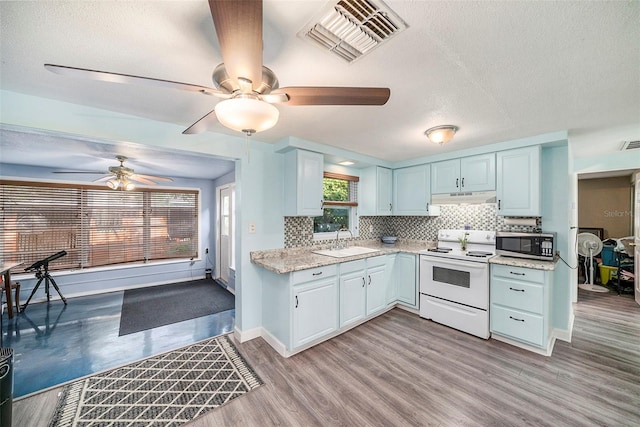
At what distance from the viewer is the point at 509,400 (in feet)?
5.99

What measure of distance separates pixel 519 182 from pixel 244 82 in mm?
3138

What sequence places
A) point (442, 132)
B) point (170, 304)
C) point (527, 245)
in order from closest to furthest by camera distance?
point (442, 132) < point (527, 245) < point (170, 304)

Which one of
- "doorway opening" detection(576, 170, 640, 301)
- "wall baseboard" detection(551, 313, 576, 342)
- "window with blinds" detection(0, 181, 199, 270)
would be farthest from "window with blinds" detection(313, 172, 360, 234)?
"doorway opening" detection(576, 170, 640, 301)

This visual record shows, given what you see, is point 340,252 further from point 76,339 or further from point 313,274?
point 76,339

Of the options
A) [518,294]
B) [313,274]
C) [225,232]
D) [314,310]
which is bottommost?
[314,310]

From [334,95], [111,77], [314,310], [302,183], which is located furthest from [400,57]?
[314,310]

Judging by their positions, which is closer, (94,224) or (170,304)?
(170,304)

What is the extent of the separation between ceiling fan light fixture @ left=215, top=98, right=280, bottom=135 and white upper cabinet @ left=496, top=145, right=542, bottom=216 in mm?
2970

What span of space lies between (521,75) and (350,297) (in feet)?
8.15

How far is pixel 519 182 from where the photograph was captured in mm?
2764

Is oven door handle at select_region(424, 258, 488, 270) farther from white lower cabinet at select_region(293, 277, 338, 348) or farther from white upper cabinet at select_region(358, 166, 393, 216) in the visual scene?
white lower cabinet at select_region(293, 277, 338, 348)

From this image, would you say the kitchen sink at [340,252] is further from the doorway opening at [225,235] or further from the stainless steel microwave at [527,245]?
the doorway opening at [225,235]

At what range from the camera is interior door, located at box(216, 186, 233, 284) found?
486 cm

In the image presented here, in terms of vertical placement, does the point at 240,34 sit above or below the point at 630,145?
below
